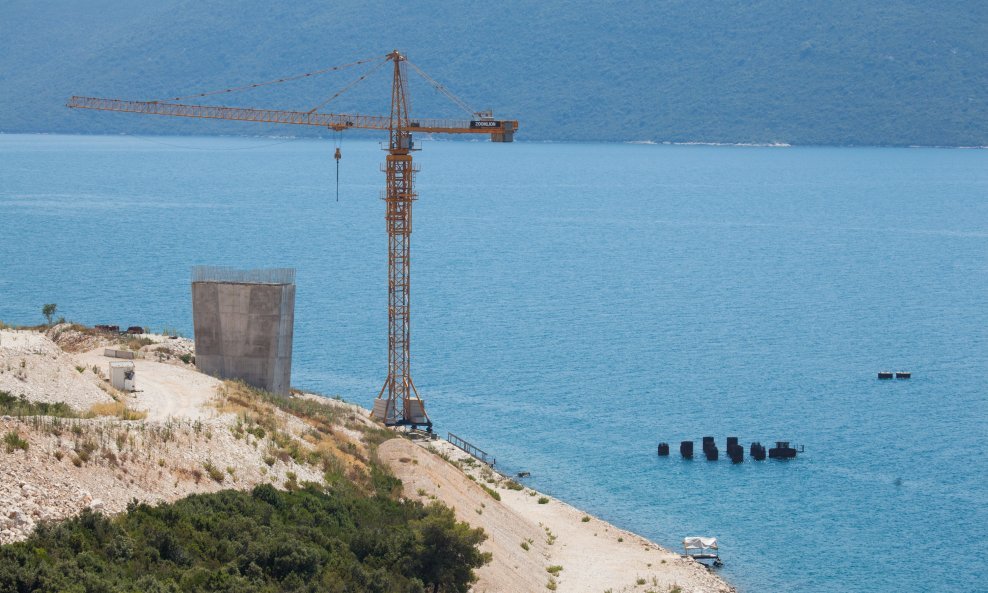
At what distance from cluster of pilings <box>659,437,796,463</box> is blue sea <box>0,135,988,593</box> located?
0.61m

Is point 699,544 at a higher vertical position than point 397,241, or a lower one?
lower

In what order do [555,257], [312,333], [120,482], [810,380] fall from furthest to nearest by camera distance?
[555,257] → [312,333] → [810,380] → [120,482]

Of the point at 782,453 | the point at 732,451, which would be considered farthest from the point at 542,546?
the point at 782,453

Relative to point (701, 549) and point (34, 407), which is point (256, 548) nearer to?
point (34, 407)

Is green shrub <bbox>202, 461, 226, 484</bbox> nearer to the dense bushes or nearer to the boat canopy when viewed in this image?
the dense bushes

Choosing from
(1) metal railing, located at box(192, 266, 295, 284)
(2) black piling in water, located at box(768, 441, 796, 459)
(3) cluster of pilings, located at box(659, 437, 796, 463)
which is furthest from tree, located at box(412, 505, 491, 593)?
(2) black piling in water, located at box(768, 441, 796, 459)

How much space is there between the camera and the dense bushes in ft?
97.0

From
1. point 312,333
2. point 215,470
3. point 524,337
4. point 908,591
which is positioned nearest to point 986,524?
point 908,591

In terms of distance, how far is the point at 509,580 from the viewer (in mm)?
40969

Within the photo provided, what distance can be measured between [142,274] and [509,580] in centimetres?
7772

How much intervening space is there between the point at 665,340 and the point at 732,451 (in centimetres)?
2786

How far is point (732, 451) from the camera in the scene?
63.4m

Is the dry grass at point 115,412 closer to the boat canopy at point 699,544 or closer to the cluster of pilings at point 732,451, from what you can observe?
the boat canopy at point 699,544

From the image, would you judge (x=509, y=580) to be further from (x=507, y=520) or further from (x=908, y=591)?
(x=908, y=591)
